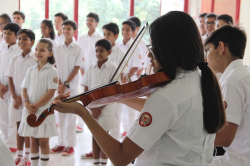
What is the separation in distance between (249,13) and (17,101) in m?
5.77

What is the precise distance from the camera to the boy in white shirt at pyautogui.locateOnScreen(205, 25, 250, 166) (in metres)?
1.46

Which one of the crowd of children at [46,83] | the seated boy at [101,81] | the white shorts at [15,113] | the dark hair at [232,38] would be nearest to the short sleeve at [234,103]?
the dark hair at [232,38]

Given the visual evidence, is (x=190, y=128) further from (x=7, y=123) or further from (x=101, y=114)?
(x=7, y=123)

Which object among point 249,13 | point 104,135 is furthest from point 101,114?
point 249,13

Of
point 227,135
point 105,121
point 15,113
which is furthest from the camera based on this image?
point 15,113

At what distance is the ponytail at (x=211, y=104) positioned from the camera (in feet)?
3.51

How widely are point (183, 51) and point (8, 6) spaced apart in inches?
197

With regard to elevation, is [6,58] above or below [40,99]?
above

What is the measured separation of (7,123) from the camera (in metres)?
3.32

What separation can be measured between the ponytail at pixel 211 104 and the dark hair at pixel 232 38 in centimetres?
57

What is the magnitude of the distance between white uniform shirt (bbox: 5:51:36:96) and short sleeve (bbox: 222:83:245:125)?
7.26 feet

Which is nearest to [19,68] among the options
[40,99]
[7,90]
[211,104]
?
[7,90]

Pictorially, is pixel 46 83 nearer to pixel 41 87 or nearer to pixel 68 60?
pixel 41 87

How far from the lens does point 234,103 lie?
147cm
